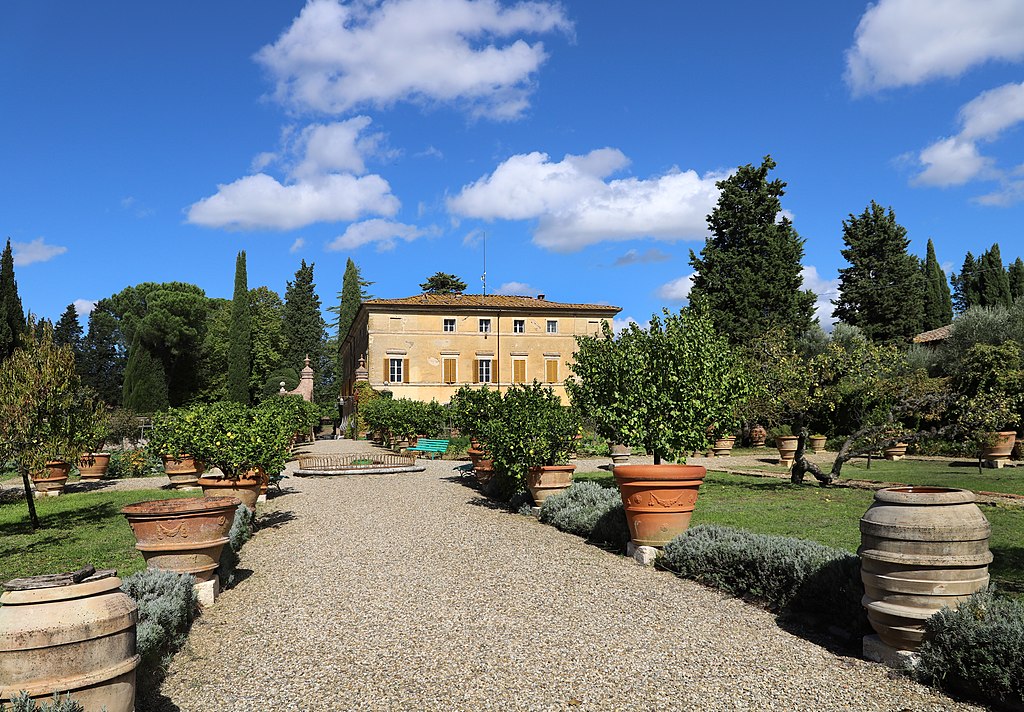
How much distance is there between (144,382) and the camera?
128 ft

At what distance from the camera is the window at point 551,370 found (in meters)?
42.3

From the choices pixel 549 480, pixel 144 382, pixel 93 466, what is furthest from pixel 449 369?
pixel 549 480

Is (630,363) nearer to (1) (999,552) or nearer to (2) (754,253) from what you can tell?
(1) (999,552)

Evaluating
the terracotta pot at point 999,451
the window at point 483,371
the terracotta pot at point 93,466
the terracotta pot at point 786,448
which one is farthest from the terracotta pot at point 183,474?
the window at point 483,371

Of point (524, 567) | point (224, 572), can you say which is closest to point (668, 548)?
point (524, 567)

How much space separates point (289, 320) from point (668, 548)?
6043 cm

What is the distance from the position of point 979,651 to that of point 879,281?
39.4 metres

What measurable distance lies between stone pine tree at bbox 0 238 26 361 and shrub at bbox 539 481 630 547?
30870 millimetres

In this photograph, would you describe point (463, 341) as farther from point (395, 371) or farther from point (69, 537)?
point (69, 537)

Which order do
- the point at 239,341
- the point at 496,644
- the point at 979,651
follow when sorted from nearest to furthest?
1. the point at 979,651
2. the point at 496,644
3. the point at 239,341

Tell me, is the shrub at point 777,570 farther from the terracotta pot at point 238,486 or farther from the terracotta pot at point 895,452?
the terracotta pot at point 895,452

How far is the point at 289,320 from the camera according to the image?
2495 inches

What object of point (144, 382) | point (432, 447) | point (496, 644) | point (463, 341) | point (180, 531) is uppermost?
point (463, 341)

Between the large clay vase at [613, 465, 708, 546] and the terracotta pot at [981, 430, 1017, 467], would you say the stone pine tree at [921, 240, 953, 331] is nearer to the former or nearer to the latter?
the terracotta pot at [981, 430, 1017, 467]
